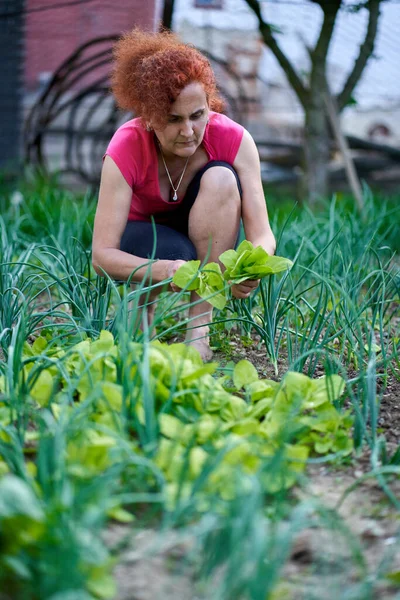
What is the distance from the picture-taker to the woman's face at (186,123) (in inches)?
66.4

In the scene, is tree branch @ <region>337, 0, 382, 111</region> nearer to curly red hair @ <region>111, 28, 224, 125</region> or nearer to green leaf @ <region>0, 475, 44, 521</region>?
curly red hair @ <region>111, 28, 224, 125</region>

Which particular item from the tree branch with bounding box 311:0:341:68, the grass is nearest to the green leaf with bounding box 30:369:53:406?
the grass

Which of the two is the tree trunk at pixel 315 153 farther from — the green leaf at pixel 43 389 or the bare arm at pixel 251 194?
the green leaf at pixel 43 389

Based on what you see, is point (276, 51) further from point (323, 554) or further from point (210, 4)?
point (323, 554)

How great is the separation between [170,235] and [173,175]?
17 cm

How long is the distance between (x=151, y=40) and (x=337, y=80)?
460 centimetres

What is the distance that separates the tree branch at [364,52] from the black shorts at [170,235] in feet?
7.24

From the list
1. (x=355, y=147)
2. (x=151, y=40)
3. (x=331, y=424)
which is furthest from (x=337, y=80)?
(x=331, y=424)

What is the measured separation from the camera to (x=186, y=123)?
5.60ft

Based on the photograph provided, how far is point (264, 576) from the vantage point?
82cm

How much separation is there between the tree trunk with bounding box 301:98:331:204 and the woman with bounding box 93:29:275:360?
→ 2164mm

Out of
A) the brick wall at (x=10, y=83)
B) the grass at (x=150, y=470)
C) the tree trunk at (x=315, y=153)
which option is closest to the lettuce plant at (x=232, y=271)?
the grass at (x=150, y=470)

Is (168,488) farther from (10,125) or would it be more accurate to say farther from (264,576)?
(10,125)

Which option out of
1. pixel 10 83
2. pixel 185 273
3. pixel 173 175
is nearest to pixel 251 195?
pixel 173 175
